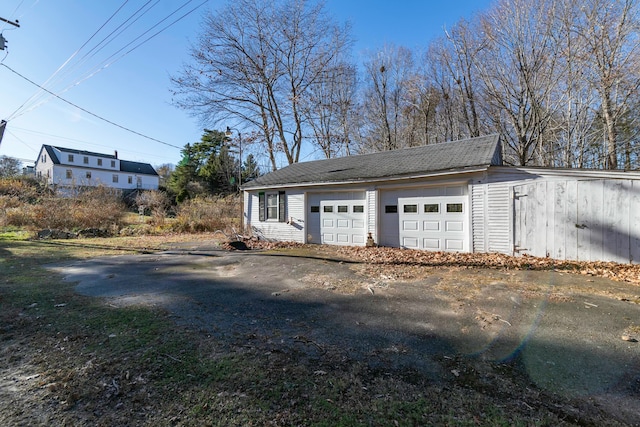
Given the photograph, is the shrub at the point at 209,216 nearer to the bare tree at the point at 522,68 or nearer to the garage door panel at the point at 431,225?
the garage door panel at the point at 431,225

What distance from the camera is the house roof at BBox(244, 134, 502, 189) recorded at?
848 cm

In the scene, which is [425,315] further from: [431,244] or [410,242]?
[410,242]

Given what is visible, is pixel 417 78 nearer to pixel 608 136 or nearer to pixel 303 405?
pixel 608 136

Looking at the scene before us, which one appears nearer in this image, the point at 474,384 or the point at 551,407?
the point at 551,407

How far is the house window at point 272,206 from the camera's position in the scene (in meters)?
12.2

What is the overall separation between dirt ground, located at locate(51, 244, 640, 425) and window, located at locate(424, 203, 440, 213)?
251 cm

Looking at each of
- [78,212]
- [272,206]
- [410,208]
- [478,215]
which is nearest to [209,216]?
[78,212]

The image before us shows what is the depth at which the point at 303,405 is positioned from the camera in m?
2.06

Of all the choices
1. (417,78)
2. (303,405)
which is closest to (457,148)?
(303,405)

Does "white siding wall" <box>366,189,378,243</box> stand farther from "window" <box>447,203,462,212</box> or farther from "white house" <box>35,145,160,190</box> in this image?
"white house" <box>35,145,160,190</box>

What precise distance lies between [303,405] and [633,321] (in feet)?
14.1

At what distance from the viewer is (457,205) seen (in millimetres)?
8359

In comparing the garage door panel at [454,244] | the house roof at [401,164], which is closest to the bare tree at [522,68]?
the house roof at [401,164]

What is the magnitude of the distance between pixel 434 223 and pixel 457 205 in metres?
0.85
